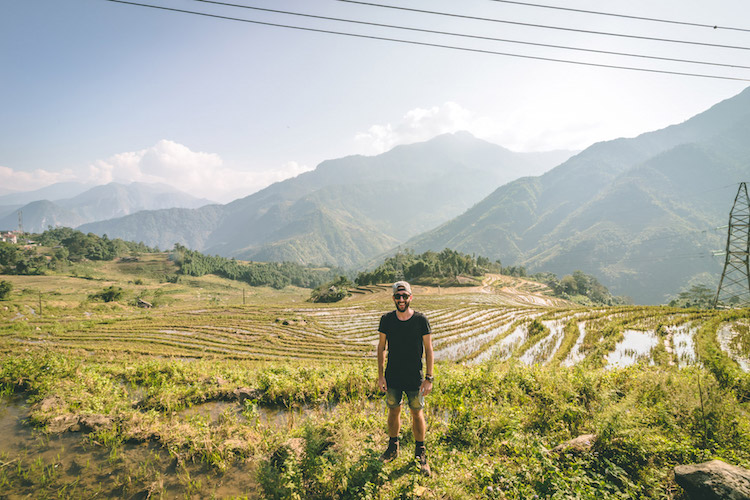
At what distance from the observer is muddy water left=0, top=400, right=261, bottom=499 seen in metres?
4.84

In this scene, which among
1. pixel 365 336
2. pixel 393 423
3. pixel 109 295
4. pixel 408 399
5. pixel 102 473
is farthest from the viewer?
pixel 109 295

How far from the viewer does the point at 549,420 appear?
6355mm

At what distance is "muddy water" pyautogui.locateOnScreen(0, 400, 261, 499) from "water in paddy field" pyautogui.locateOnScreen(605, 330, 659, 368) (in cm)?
1548

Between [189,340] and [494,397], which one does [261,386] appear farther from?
[189,340]

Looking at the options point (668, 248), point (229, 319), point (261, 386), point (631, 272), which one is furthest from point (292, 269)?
point (668, 248)

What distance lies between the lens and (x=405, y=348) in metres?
4.58

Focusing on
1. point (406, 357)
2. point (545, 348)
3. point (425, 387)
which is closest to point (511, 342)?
point (545, 348)

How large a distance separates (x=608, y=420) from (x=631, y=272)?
206441 mm

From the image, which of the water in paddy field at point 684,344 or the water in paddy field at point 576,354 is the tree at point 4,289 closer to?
the water in paddy field at point 576,354

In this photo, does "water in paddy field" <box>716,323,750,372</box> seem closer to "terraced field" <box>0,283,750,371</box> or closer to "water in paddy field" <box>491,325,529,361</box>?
"terraced field" <box>0,283,750,371</box>

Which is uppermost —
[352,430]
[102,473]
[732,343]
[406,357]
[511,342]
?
[406,357]

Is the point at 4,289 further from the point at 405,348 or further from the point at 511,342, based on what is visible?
the point at 511,342

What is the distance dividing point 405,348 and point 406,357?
0.51 ft

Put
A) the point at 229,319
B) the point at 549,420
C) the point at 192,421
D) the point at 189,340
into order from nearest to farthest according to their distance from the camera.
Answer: the point at 549,420
the point at 192,421
the point at 189,340
the point at 229,319
